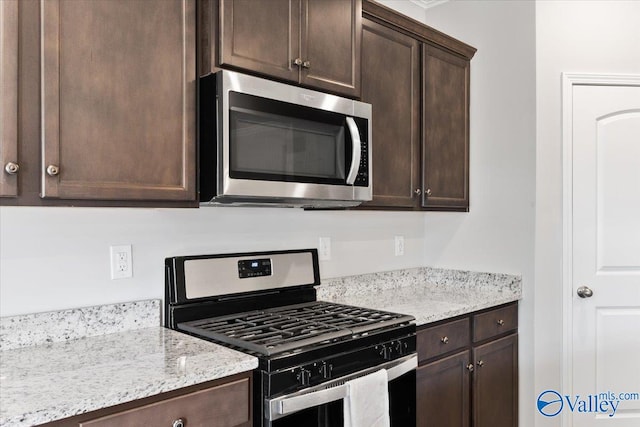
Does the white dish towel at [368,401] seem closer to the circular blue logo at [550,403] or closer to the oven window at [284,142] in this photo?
the oven window at [284,142]

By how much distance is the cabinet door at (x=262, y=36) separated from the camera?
5.49 feet

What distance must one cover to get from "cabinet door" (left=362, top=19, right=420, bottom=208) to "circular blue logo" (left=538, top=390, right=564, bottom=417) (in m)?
1.29

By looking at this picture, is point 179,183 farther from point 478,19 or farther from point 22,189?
point 478,19

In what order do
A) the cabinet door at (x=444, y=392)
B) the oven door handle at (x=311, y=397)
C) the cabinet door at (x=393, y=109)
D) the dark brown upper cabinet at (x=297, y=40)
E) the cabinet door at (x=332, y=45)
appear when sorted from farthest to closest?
the cabinet door at (x=393, y=109), the cabinet door at (x=444, y=392), the cabinet door at (x=332, y=45), the dark brown upper cabinet at (x=297, y=40), the oven door handle at (x=311, y=397)

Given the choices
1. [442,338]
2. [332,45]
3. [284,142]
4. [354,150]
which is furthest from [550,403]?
[332,45]

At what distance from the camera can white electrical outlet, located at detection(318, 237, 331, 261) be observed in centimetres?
253

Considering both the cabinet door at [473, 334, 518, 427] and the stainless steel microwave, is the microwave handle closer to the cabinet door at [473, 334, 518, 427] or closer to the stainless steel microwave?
the stainless steel microwave

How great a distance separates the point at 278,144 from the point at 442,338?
1.16 meters

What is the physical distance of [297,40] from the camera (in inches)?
74.5

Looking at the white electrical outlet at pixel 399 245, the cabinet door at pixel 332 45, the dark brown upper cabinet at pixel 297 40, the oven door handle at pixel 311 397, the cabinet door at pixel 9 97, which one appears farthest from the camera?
the white electrical outlet at pixel 399 245

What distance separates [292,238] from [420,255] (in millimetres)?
1100

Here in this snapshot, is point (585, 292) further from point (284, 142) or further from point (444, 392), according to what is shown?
point (284, 142)

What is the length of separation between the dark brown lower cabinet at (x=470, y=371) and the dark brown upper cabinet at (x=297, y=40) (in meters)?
1.13

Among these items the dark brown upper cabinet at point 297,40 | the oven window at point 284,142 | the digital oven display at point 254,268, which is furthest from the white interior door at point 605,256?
the digital oven display at point 254,268
